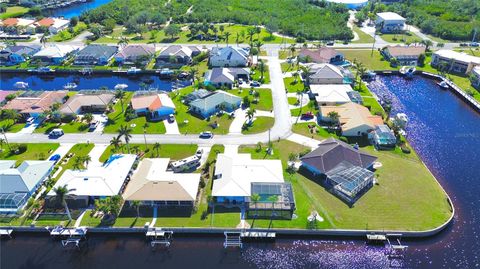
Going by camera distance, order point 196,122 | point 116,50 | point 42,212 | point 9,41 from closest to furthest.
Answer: point 42,212
point 196,122
point 116,50
point 9,41

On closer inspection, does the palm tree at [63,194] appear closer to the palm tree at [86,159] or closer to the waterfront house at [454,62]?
the palm tree at [86,159]

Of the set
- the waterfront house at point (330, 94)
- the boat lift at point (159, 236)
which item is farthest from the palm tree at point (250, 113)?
the boat lift at point (159, 236)

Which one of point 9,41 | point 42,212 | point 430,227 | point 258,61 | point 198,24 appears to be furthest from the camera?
point 198,24

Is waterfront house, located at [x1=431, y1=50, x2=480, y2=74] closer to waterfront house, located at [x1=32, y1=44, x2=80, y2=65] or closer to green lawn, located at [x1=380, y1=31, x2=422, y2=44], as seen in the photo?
green lawn, located at [x1=380, y1=31, x2=422, y2=44]

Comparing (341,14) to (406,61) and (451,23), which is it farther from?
(406,61)

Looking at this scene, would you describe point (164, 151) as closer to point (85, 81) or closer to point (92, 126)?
point (92, 126)

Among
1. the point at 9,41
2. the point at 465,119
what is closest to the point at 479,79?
the point at 465,119

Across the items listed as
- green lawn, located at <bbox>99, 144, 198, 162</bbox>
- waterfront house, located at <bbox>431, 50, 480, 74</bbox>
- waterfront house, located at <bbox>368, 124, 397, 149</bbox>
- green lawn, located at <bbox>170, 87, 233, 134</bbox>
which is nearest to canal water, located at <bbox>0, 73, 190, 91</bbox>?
green lawn, located at <bbox>170, 87, 233, 134</bbox>

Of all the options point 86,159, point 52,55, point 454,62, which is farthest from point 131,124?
point 454,62
